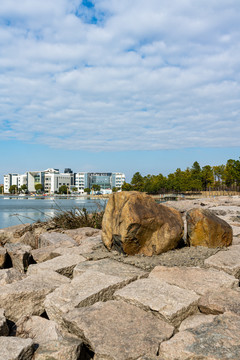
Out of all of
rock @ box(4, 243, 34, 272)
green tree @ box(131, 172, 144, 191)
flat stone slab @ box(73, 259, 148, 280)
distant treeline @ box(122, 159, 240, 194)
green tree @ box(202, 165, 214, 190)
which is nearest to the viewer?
flat stone slab @ box(73, 259, 148, 280)

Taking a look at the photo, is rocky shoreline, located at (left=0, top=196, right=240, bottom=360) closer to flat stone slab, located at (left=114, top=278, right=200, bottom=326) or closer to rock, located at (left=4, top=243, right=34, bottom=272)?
flat stone slab, located at (left=114, top=278, right=200, bottom=326)

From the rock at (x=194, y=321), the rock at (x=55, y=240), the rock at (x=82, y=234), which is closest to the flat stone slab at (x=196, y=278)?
the rock at (x=194, y=321)

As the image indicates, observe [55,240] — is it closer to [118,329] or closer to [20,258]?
[20,258]

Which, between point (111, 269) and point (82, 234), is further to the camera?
point (82, 234)

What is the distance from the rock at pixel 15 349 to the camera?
222 centimetres

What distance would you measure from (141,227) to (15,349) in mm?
2312

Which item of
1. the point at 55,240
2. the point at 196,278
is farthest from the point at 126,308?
the point at 55,240

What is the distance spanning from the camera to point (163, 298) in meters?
2.88

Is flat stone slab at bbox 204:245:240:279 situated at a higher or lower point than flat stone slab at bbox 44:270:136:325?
higher

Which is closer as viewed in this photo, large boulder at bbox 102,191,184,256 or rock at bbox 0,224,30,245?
large boulder at bbox 102,191,184,256

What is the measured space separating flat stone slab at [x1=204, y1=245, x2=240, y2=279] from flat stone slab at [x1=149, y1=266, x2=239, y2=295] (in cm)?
14

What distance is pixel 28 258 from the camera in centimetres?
523

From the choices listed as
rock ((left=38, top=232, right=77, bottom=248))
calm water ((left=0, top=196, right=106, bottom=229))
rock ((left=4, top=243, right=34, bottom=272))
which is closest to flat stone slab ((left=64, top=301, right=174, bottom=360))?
rock ((left=4, top=243, right=34, bottom=272))

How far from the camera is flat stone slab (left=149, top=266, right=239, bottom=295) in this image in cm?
321
